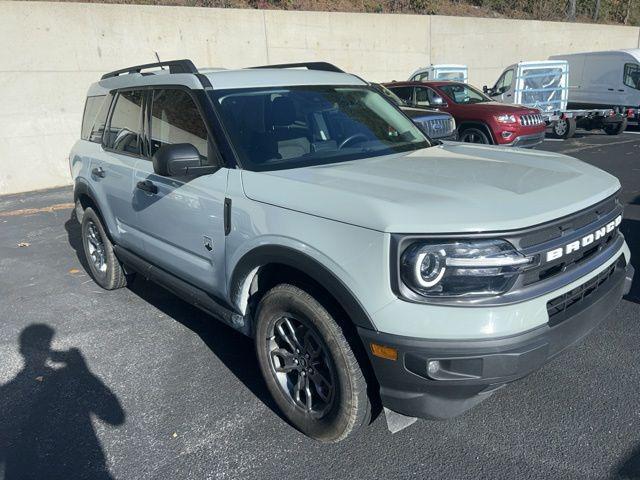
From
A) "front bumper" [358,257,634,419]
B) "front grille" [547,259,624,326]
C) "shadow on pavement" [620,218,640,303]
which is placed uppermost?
"front grille" [547,259,624,326]

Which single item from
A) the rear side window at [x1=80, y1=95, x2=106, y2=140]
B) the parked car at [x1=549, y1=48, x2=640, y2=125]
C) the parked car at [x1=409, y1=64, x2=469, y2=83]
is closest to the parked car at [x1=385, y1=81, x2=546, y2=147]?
the parked car at [x1=409, y1=64, x2=469, y2=83]

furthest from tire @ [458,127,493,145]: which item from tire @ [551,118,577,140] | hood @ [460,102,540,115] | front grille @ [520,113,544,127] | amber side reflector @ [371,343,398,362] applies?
amber side reflector @ [371,343,398,362]

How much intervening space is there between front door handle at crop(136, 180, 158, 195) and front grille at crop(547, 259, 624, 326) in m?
2.59

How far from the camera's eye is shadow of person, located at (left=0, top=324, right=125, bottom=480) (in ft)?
9.32

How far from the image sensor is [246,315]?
127 inches

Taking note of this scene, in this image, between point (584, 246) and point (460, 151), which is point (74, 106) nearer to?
point (460, 151)

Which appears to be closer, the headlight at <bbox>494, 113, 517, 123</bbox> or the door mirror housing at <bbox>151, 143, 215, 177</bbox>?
the door mirror housing at <bbox>151, 143, 215, 177</bbox>

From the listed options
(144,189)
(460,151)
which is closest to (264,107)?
(144,189)

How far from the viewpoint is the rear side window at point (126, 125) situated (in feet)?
13.8

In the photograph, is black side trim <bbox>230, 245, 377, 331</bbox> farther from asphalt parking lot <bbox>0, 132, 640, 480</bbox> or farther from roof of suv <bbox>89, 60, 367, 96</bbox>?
roof of suv <bbox>89, 60, 367, 96</bbox>

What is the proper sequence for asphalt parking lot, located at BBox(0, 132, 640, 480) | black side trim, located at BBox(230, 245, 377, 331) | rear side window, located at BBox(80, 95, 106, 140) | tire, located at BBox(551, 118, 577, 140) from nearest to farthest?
black side trim, located at BBox(230, 245, 377, 331), asphalt parking lot, located at BBox(0, 132, 640, 480), rear side window, located at BBox(80, 95, 106, 140), tire, located at BBox(551, 118, 577, 140)

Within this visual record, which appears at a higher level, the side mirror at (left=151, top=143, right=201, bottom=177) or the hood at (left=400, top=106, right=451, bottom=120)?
the side mirror at (left=151, top=143, right=201, bottom=177)

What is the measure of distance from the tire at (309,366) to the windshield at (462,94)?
10.4m

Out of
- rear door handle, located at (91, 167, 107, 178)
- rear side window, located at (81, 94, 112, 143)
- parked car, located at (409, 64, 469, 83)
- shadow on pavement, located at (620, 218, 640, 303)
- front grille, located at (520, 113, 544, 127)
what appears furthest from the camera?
parked car, located at (409, 64, 469, 83)
